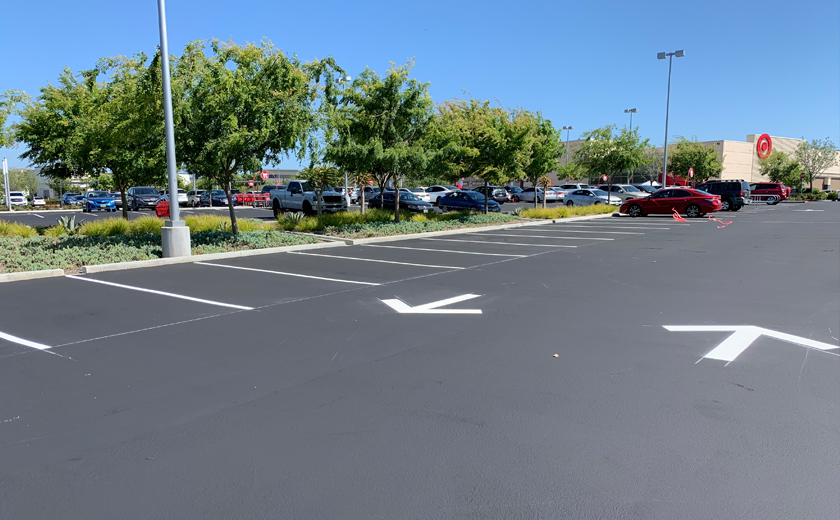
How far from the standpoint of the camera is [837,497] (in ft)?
10.4

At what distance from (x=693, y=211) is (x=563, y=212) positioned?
686 centimetres

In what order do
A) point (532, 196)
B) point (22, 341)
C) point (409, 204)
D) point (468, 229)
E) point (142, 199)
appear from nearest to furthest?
1. point (22, 341)
2. point (468, 229)
3. point (409, 204)
4. point (142, 199)
5. point (532, 196)

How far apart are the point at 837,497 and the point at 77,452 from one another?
182 inches

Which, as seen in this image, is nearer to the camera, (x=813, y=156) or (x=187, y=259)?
(x=187, y=259)

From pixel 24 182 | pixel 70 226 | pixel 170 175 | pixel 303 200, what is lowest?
pixel 70 226

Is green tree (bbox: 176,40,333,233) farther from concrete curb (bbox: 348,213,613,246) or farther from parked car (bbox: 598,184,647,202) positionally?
parked car (bbox: 598,184,647,202)

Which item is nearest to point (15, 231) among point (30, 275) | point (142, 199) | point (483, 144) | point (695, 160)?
point (30, 275)

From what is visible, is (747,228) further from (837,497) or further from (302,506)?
(302,506)

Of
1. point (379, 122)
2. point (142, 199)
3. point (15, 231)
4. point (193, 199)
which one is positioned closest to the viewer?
point (15, 231)

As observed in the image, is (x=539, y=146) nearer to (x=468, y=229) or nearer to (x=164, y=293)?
(x=468, y=229)

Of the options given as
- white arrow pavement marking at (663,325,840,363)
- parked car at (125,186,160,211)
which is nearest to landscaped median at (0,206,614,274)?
white arrow pavement marking at (663,325,840,363)

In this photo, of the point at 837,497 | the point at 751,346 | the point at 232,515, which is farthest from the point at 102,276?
the point at 837,497

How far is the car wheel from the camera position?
1170 inches

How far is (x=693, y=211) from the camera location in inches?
1177
